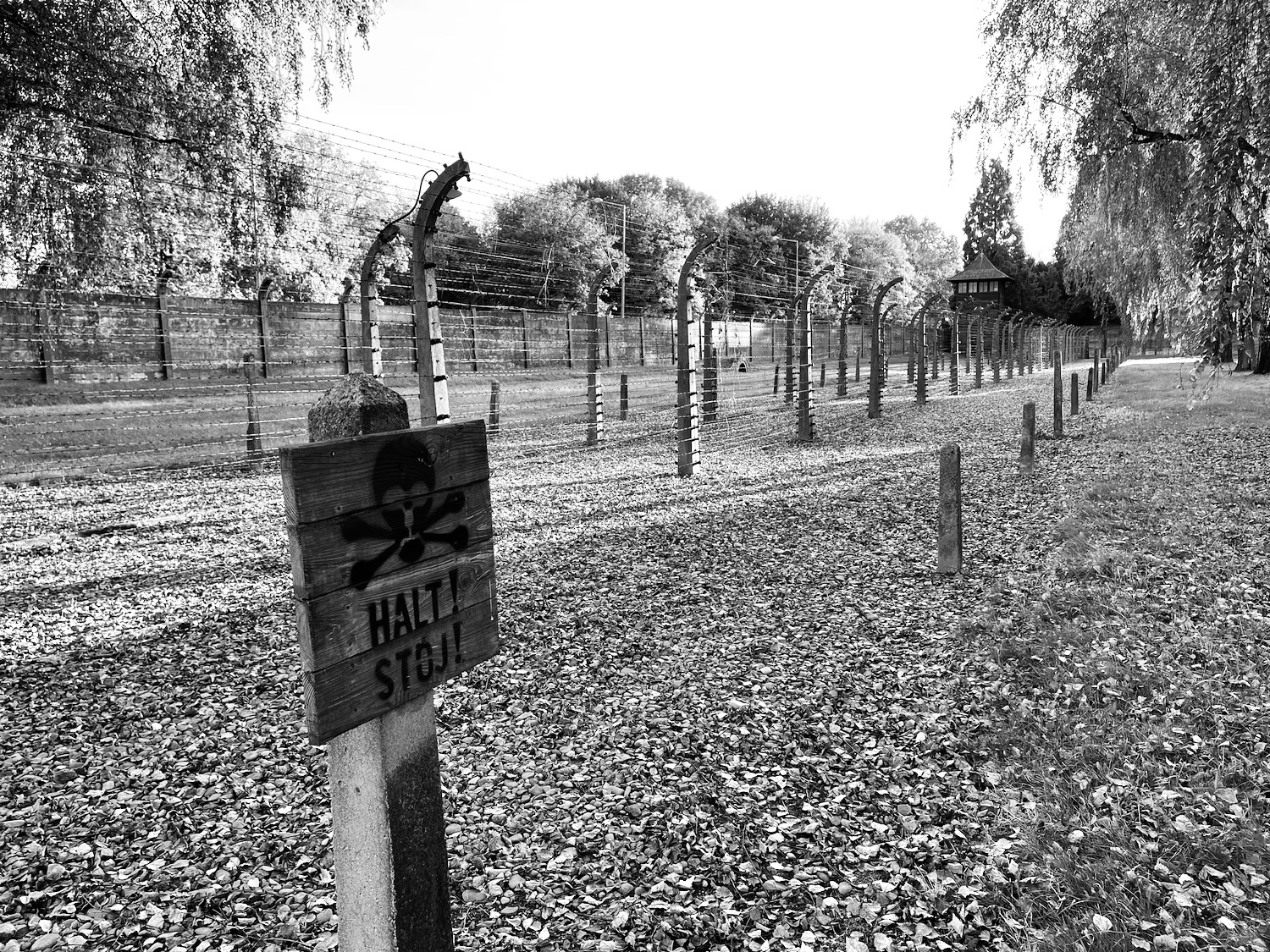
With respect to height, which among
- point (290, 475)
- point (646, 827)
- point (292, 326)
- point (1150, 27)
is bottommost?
point (646, 827)

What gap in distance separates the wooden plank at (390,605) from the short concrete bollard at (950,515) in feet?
17.3

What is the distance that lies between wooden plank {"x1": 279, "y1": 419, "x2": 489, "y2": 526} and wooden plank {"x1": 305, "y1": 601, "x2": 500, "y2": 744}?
30cm

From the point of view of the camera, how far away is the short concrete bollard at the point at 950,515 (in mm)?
6387

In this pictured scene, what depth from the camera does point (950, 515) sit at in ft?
21.2

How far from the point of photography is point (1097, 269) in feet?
67.1

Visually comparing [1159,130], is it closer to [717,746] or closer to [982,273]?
[717,746]

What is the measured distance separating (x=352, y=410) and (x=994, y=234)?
282 feet

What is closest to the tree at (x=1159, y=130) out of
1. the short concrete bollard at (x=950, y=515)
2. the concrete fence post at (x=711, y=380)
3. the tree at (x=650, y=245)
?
the short concrete bollard at (x=950, y=515)

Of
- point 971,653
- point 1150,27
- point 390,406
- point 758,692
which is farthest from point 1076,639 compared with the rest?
point 1150,27

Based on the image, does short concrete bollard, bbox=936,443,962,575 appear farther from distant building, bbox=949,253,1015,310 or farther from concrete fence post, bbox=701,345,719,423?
distant building, bbox=949,253,1015,310

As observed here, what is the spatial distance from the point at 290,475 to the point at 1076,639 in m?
4.67

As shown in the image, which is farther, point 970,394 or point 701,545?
point 970,394

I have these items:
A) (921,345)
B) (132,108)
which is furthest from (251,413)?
(921,345)

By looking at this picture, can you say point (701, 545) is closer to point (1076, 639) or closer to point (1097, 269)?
point (1076, 639)
